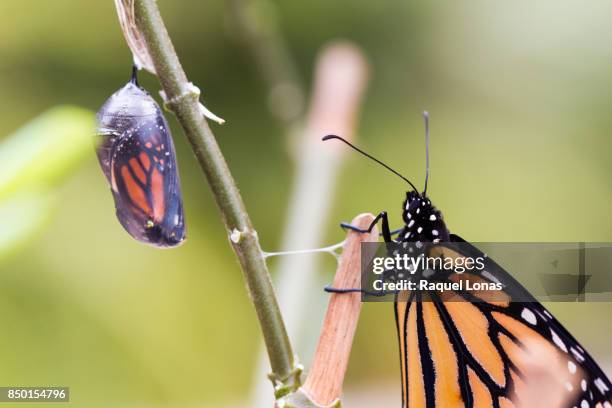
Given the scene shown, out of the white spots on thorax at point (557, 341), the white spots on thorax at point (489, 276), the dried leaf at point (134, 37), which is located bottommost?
the white spots on thorax at point (557, 341)

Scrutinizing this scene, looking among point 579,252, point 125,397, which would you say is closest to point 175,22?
point 125,397

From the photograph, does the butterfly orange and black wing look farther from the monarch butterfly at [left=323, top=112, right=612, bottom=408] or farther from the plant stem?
the plant stem

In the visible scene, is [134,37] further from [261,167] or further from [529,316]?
[261,167]

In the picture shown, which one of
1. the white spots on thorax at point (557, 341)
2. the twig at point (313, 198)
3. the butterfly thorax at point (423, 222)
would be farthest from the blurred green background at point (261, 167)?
the white spots on thorax at point (557, 341)

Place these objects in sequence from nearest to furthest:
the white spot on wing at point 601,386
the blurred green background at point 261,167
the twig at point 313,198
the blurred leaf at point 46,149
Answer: the blurred leaf at point 46,149, the white spot on wing at point 601,386, the twig at point 313,198, the blurred green background at point 261,167

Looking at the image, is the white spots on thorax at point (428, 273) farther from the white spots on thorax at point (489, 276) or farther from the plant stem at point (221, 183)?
the plant stem at point (221, 183)

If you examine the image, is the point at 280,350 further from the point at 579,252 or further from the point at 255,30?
the point at 255,30

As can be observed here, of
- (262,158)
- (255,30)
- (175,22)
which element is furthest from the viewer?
(262,158)
